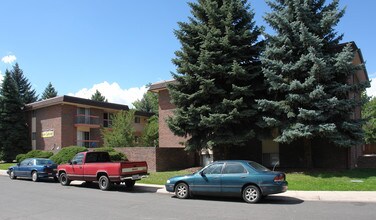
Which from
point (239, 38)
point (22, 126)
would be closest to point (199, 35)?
point (239, 38)

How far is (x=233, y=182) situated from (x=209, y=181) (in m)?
0.96

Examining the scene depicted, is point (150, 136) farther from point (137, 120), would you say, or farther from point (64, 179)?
point (64, 179)

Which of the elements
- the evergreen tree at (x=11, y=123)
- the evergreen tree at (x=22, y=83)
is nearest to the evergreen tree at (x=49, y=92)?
the evergreen tree at (x=22, y=83)

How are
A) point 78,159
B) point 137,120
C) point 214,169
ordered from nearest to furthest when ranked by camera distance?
point 214,169, point 78,159, point 137,120

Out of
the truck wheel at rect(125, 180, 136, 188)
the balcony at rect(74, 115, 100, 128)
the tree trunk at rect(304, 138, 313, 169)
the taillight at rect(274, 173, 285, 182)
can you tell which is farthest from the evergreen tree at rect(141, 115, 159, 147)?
the taillight at rect(274, 173, 285, 182)

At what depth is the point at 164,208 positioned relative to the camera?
11.5 m

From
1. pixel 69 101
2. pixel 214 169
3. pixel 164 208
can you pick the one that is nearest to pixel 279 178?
pixel 214 169

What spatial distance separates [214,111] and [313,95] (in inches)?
217

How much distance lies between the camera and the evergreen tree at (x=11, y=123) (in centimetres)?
4344

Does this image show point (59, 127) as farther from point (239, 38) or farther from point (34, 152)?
point (239, 38)

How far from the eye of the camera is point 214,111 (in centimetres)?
2098

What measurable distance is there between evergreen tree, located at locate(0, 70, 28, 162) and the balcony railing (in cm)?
795

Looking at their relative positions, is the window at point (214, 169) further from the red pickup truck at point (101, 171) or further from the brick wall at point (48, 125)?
the brick wall at point (48, 125)

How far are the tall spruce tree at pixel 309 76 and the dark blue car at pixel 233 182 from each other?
661cm
